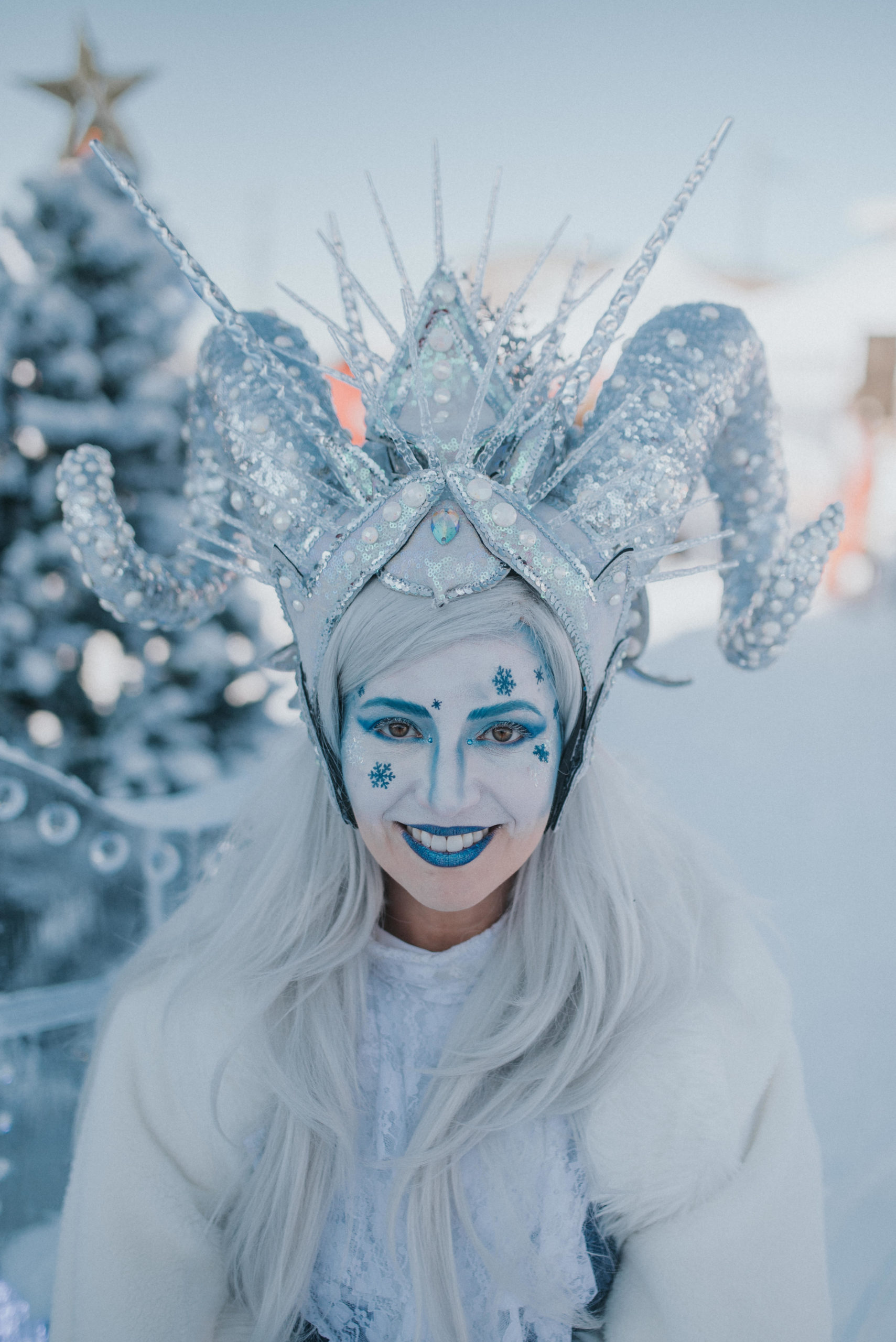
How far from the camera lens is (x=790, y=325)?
6.38 meters

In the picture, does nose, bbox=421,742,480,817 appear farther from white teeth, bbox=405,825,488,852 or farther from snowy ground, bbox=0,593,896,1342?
snowy ground, bbox=0,593,896,1342

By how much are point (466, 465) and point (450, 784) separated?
0.33 metres

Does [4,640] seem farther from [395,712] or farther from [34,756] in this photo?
[395,712]

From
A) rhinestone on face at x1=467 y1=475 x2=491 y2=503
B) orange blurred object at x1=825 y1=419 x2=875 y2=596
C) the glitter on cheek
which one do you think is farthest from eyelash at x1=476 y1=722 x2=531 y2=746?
orange blurred object at x1=825 y1=419 x2=875 y2=596

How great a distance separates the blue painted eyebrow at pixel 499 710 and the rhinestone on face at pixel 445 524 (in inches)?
6.8

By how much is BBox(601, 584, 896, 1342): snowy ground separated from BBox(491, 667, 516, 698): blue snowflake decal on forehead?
1.79ft

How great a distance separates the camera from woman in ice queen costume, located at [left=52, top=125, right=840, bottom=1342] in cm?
95

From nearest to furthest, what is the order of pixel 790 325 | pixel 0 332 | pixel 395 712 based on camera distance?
pixel 395 712, pixel 0 332, pixel 790 325

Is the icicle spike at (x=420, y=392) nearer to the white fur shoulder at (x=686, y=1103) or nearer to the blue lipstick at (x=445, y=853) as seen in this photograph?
the blue lipstick at (x=445, y=853)

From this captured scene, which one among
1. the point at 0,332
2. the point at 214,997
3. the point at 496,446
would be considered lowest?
the point at 214,997

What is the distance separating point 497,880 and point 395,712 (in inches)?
9.0

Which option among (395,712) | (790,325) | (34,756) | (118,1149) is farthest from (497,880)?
(790,325)

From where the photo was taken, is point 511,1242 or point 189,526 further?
point 189,526

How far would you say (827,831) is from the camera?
2402 millimetres
